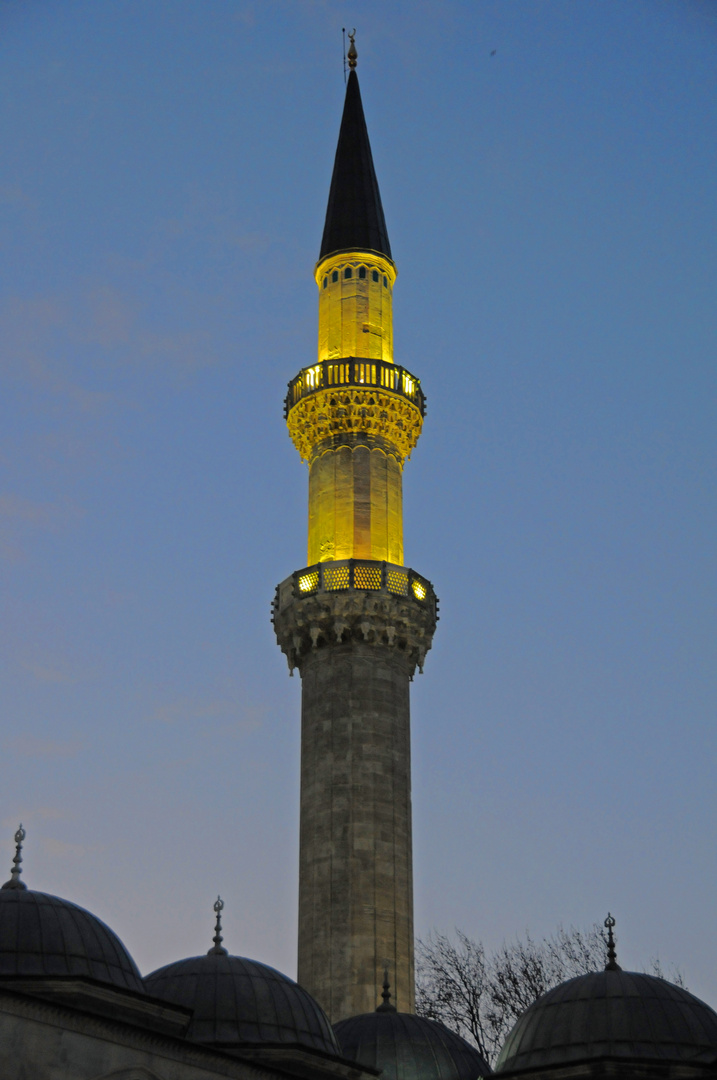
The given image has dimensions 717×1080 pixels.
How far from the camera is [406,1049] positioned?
30.5 metres

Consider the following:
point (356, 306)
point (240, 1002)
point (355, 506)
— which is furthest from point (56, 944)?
point (356, 306)

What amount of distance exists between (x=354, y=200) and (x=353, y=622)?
11944 millimetres

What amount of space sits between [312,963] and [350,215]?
61.7 feet

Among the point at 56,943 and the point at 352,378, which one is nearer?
the point at 56,943

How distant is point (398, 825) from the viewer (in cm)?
3675

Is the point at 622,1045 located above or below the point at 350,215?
below

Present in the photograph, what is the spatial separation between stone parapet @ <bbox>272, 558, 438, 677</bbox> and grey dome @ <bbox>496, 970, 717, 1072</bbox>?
40.7ft

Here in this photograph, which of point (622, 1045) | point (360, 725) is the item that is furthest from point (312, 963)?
point (622, 1045)

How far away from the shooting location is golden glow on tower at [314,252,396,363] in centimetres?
4191

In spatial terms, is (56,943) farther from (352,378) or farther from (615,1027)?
(352,378)

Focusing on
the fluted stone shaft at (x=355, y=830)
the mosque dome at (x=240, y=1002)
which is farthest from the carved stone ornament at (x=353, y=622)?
the mosque dome at (x=240, y=1002)

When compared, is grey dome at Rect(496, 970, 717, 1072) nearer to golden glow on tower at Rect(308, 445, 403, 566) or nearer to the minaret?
the minaret

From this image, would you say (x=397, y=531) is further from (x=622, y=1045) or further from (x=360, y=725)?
(x=622, y=1045)

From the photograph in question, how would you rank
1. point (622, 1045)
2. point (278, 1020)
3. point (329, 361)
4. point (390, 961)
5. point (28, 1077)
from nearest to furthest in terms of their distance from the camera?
point (28, 1077) → point (622, 1045) → point (278, 1020) → point (390, 961) → point (329, 361)
